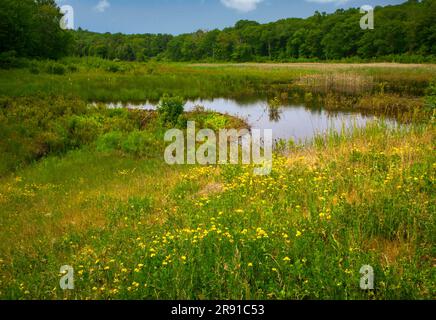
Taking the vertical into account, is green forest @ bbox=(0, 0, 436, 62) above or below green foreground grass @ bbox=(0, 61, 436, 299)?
above

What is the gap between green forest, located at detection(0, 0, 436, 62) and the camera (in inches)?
2095

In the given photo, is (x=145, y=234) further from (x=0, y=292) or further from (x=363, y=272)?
(x=363, y=272)

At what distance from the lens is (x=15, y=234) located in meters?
8.48

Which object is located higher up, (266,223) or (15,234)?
(266,223)

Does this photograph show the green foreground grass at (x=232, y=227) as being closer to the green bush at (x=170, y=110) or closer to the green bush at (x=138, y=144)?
the green bush at (x=138, y=144)

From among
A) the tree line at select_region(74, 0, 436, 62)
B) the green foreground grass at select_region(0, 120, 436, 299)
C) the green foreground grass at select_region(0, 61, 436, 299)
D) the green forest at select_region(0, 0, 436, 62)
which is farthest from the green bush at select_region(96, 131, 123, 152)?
the tree line at select_region(74, 0, 436, 62)

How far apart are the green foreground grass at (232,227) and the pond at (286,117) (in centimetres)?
888

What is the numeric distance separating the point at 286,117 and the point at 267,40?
112530 millimetres

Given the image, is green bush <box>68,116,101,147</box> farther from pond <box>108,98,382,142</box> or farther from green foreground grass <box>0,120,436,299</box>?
green foreground grass <box>0,120,436,299</box>

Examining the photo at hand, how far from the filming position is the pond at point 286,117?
23.6 m

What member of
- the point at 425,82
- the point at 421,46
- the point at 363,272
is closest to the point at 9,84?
the point at 363,272

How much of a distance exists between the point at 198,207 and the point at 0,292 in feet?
12.2

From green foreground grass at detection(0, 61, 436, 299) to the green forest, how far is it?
3927cm

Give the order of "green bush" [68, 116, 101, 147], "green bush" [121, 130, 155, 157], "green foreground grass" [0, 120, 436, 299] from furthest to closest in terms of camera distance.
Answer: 1. "green bush" [68, 116, 101, 147]
2. "green bush" [121, 130, 155, 157]
3. "green foreground grass" [0, 120, 436, 299]
